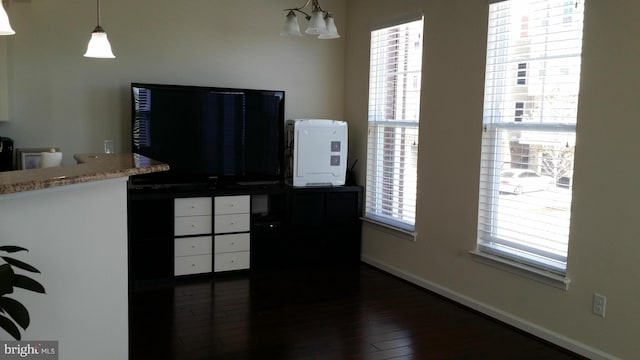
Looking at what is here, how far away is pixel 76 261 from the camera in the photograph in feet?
7.73

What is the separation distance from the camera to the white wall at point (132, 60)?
14.6 feet

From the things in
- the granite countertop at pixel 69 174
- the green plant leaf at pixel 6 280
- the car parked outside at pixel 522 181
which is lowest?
the green plant leaf at pixel 6 280

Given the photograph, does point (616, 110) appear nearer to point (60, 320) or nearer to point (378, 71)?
point (378, 71)

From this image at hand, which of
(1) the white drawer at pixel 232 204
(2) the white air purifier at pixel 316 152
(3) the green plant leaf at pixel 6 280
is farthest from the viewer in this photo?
(2) the white air purifier at pixel 316 152

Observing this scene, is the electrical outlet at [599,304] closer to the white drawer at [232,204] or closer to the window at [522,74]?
the window at [522,74]

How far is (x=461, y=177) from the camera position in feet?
13.8

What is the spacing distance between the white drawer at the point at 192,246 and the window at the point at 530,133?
2258 mm

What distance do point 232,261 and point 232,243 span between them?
0.16 m

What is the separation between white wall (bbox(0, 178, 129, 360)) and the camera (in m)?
2.18

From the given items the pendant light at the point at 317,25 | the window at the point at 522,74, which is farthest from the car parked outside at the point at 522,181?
the pendant light at the point at 317,25

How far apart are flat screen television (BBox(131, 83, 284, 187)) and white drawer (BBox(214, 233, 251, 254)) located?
490mm

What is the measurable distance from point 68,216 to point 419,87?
10.4ft

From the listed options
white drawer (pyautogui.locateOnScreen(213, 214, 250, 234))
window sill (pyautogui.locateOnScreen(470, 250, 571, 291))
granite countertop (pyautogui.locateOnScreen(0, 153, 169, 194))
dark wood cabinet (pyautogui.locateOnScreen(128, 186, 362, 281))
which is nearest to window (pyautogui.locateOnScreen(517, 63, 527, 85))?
window sill (pyautogui.locateOnScreen(470, 250, 571, 291))

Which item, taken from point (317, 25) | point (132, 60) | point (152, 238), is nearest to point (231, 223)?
point (152, 238)
